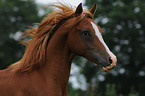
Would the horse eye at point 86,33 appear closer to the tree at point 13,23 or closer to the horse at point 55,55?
the horse at point 55,55

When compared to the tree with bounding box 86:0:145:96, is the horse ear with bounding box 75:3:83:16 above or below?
above

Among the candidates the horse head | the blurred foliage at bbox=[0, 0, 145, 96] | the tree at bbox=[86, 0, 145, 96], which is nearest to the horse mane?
the horse head

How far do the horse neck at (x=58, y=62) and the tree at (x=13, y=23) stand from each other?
23.4 m

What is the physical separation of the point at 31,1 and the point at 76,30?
32043 mm

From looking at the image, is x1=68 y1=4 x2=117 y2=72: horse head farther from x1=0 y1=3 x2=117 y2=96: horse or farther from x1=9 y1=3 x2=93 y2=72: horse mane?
x1=9 y1=3 x2=93 y2=72: horse mane

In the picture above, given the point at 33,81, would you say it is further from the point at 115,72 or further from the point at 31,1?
the point at 31,1

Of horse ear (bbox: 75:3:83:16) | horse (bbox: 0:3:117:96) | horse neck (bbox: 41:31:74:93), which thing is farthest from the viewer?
horse ear (bbox: 75:3:83:16)

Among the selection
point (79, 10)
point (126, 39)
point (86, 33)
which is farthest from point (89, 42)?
point (126, 39)

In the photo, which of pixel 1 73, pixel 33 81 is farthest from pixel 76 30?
pixel 1 73

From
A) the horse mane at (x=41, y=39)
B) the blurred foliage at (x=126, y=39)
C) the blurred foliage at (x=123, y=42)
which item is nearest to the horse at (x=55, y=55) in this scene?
the horse mane at (x=41, y=39)

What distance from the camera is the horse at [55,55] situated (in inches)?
123

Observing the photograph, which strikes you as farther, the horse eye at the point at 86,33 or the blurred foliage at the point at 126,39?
the blurred foliage at the point at 126,39

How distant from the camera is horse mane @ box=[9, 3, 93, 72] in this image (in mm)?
3324

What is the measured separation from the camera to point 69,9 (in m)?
3.64
